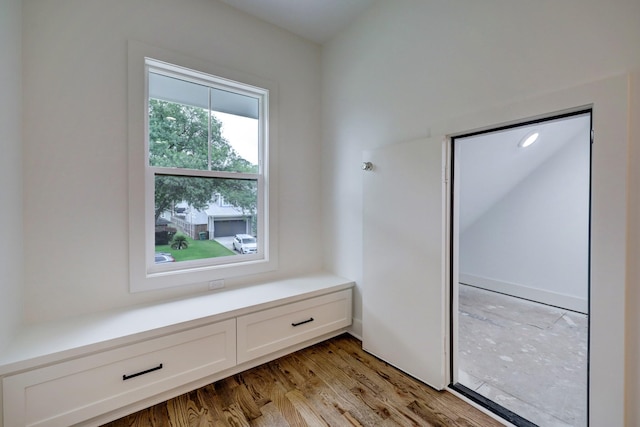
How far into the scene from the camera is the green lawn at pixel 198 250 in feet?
6.81

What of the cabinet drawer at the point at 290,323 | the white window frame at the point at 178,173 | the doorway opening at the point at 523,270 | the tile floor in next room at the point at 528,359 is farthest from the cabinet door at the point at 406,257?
the white window frame at the point at 178,173

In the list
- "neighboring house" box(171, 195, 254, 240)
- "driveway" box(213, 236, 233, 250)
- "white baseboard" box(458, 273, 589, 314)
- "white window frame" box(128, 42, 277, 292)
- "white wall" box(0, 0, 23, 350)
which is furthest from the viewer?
"white baseboard" box(458, 273, 589, 314)

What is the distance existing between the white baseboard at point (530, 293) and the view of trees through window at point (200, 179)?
315cm

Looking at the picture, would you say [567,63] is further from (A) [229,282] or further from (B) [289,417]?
(A) [229,282]

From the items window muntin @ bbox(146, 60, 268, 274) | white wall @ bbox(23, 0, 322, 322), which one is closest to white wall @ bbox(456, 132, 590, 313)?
window muntin @ bbox(146, 60, 268, 274)

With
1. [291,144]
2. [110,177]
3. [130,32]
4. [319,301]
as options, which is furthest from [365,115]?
[110,177]

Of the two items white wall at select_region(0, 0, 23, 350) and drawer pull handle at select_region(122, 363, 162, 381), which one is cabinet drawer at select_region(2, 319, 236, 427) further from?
white wall at select_region(0, 0, 23, 350)

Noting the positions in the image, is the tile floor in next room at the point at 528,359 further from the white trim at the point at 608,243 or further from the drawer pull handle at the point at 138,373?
the drawer pull handle at the point at 138,373

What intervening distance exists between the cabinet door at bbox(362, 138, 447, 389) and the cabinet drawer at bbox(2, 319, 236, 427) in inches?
43.4

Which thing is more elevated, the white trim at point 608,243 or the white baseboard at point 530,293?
the white trim at point 608,243

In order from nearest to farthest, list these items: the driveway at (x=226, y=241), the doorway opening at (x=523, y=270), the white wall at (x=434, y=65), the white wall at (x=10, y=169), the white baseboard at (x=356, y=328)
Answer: the white wall at (x=434, y=65) < the white wall at (x=10, y=169) < the doorway opening at (x=523, y=270) < the driveway at (x=226, y=241) < the white baseboard at (x=356, y=328)

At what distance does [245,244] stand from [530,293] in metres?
3.34

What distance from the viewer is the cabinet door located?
1.73 metres

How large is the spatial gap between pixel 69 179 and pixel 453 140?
2.40m
